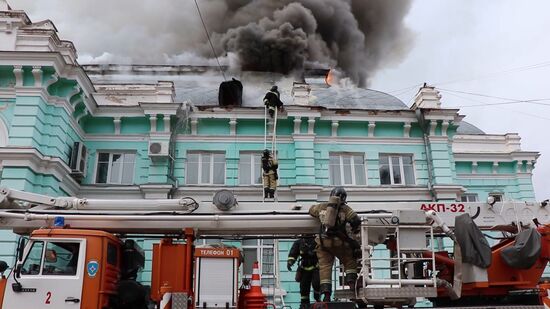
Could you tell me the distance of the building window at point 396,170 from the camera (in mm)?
18594

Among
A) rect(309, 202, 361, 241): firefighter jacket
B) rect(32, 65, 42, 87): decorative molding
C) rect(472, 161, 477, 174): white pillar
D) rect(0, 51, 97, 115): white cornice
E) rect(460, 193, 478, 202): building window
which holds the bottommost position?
rect(309, 202, 361, 241): firefighter jacket

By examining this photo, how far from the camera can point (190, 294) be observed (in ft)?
27.5

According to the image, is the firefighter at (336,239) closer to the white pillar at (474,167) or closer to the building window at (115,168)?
the building window at (115,168)

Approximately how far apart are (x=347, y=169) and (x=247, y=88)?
722 centimetres

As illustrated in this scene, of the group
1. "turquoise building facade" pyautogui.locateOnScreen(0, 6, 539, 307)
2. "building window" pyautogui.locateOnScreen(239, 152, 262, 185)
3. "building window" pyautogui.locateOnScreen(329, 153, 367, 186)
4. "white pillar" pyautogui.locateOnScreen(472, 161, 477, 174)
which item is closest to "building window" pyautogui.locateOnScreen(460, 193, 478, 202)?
"white pillar" pyautogui.locateOnScreen(472, 161, 477, 174)

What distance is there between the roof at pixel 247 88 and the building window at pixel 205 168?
121 inches

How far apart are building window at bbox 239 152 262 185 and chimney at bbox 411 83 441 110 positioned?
6620mm

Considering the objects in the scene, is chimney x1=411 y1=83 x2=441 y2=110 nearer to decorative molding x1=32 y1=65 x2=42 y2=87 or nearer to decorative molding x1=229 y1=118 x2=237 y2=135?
decorative molding x1=229 y1=118 x2=237 y2=135

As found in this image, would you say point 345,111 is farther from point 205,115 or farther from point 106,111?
point 106,111

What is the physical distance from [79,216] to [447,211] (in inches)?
257

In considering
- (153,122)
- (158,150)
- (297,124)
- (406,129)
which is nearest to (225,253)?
(158,150)

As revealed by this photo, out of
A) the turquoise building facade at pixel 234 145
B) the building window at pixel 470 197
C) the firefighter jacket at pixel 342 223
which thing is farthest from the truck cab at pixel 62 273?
the building window at pixel 470 197

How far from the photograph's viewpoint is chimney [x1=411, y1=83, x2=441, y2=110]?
63.4 ft

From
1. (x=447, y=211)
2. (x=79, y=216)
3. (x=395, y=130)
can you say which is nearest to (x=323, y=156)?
(x=395, y=130)
